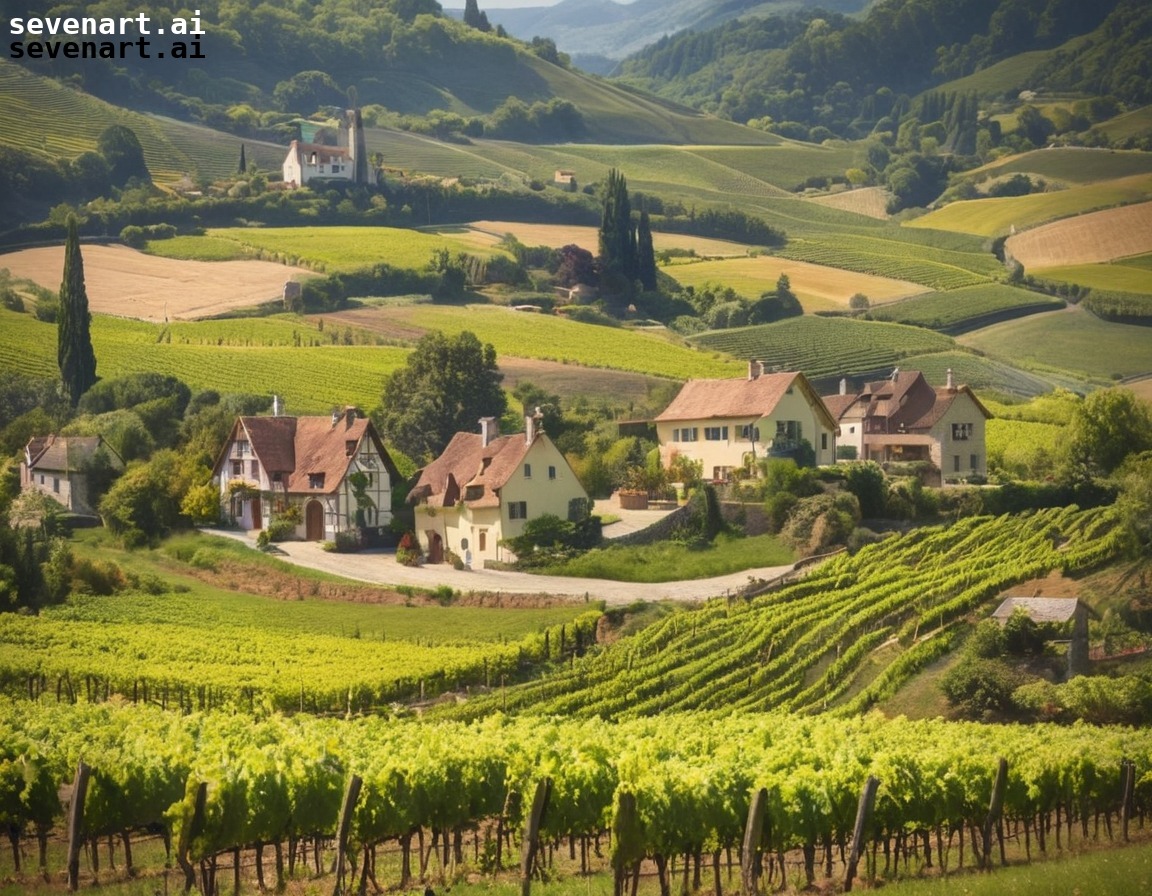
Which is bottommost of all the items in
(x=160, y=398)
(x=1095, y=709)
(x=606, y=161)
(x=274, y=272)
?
(x=1095, y=709)

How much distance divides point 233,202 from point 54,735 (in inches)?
4304

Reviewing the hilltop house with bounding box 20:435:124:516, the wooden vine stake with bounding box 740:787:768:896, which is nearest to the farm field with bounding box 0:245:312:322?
the hilltop house with bounding box 20:435:124:516

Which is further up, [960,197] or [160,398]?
[960,197]

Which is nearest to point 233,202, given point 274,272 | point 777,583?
point 274,272

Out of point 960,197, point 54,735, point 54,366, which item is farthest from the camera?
A: point 960,197

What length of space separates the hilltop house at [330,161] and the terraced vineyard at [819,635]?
9209 cm

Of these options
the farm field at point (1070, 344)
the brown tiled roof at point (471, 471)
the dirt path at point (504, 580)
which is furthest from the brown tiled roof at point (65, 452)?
the farm field at point (1070, 344)

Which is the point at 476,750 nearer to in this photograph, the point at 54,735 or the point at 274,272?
the point at 54,735

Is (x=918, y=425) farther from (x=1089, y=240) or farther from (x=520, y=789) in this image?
(x=1089, y=240)

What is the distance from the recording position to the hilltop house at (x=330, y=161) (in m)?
150

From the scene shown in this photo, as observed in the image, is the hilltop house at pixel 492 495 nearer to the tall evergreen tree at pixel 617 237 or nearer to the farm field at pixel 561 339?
the farm field at pixel 561 339

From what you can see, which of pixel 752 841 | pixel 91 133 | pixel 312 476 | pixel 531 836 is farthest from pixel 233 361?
pixel 531 836

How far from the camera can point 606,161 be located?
194 metres

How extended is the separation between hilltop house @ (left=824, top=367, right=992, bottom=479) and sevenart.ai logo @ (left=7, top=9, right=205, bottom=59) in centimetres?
9154
